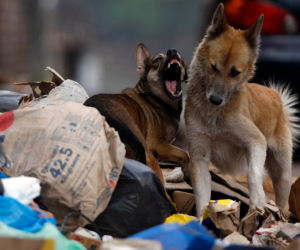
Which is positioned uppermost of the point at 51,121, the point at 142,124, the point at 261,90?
the point at 51,121

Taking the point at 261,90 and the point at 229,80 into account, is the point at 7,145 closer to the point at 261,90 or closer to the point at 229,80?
the point at 229,80

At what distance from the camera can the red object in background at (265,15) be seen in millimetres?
3930

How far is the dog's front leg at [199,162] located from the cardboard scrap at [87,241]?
1290 mm

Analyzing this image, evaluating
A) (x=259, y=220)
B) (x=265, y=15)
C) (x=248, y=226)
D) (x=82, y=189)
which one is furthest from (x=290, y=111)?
(x=82, y=189)

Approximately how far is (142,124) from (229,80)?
953 mm

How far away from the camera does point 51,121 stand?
177 centimetres

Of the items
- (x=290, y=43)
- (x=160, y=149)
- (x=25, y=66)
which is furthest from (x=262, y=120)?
(x=25, y=66)

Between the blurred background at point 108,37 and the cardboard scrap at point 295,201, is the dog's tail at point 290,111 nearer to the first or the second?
the blurred background at point 108,37

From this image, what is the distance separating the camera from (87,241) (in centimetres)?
154

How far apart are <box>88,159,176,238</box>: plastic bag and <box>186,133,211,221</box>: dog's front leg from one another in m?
0.89

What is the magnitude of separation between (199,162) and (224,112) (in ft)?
1.50

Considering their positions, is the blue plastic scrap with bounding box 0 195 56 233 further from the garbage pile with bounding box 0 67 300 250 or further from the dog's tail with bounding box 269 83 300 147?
the dog's tail with bounding box 269 83 300 147

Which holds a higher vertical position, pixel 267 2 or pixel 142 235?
pixel 267 2

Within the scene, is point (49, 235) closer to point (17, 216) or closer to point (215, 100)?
point (17, 216)
